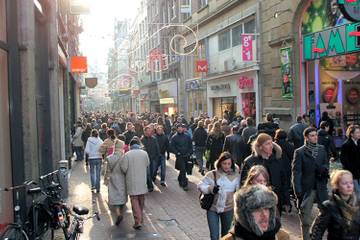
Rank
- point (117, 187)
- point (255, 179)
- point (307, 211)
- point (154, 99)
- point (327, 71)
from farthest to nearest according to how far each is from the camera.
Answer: point (154, 99) < point (327, 71) < point (117, 187) < point (307, 211) < point (255, 179)

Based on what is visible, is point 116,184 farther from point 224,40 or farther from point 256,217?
point 224,40

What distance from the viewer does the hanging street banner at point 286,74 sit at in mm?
18797

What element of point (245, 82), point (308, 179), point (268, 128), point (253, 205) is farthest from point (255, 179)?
point (245, 82)

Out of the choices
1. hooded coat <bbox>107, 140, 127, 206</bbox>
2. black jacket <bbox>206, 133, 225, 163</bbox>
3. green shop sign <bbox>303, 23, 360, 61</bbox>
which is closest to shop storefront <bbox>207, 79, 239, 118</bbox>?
green shop sign <bbox>303, 23, 360, 61</bbox>

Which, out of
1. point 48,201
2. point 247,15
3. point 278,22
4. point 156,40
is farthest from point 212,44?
point 48,201

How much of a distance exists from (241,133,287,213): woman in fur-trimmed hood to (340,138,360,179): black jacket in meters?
1.60

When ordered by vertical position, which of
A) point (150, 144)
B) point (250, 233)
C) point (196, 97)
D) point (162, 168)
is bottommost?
point (162, 168)

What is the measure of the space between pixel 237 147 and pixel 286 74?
25.1 feet

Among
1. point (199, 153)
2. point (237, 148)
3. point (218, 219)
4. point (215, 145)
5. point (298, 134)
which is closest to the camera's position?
point (218, 219)

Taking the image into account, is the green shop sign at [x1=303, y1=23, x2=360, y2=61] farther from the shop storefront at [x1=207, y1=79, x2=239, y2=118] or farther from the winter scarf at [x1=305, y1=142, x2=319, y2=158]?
the shop storefront at [x1=207, y1=79, x2=239, y2=118]

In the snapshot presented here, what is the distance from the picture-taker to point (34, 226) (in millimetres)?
7641

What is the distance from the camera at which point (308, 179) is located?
7387 mm

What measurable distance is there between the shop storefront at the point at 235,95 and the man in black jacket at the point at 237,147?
33.8 feet

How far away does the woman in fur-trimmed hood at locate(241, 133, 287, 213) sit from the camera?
713 centimetres
